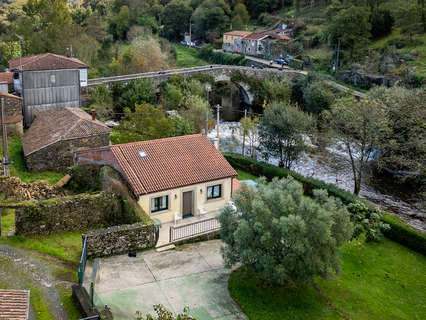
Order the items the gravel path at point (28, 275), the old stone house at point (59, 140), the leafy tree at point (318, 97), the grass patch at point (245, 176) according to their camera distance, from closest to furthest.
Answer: the gravel path at point (28, 275) < the old stone house at point (59, 140) < the grass patch at point (245, 176) < the leafy tree at point (318, 97)

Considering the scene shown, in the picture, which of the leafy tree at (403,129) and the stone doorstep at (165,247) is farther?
the leafy tree at (403,129)

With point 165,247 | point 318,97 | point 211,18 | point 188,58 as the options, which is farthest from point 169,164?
point 211,18

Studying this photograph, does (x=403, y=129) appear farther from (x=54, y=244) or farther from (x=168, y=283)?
(x=54, y=244)

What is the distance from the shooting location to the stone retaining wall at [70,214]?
69.2ft

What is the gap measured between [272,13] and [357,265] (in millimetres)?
105263

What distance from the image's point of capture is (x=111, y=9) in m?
115

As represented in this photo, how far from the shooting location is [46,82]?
131ft

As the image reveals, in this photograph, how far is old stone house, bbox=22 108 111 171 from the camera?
1256 inches

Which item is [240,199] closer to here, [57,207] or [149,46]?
[57,207]

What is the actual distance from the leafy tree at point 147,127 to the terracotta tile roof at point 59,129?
378cm

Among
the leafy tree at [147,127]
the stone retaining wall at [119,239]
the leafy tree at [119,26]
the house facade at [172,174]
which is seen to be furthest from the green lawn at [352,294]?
the leafy tree at [119,26]

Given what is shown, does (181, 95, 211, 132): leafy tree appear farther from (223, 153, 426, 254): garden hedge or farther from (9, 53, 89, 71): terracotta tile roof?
(9, 53, 89, 71): terracotta tile roof

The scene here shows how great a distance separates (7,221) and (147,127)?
17.9m

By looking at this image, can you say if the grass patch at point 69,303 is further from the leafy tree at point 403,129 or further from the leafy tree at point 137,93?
the leafy tree at point 137,93
